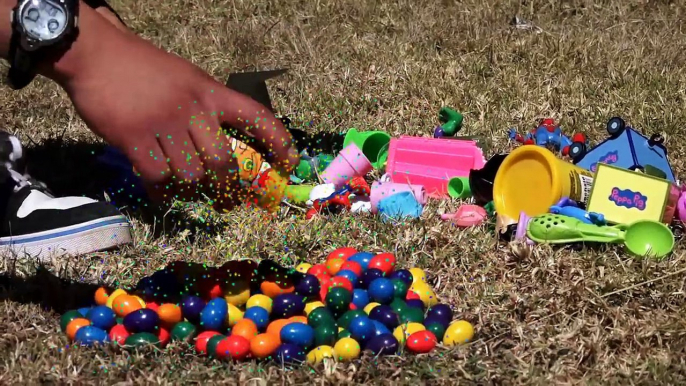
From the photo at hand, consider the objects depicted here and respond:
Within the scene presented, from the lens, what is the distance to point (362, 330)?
64.1 inches

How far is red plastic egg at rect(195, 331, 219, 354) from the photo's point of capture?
1.63 m

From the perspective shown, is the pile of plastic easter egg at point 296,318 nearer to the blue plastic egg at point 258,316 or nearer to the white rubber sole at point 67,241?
the blue plastic egg at point 258,316

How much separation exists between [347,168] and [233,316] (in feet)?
2.46

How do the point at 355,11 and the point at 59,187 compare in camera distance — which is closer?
the point at 59,187

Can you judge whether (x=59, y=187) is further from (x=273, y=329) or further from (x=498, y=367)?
(x=498, y=367)

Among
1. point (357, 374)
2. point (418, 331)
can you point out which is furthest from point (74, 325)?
point (418, 331)

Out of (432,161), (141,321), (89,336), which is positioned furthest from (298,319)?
(432,161)

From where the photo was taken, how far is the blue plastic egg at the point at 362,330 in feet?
5.34

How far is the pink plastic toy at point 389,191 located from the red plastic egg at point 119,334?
80 cm

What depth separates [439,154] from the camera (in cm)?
239

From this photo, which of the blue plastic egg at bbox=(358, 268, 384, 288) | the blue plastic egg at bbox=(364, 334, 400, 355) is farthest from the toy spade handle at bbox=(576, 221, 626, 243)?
the blue plastic egg at bbox=(364, 334, 400, 355)

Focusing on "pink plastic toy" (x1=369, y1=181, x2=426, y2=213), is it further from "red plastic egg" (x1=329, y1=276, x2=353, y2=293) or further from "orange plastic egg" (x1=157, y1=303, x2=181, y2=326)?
"orange plastic egg" (x1=157, y1=303, x2=181, y2=326)

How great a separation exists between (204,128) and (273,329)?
53 centimetres

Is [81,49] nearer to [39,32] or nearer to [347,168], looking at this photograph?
[39,32]
